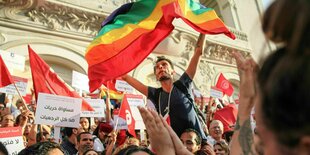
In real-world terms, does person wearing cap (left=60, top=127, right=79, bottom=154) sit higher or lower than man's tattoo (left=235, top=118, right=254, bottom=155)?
lower

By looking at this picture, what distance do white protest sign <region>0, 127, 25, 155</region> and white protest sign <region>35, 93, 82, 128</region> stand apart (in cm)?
53

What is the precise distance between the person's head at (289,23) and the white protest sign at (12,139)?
327 centimetres

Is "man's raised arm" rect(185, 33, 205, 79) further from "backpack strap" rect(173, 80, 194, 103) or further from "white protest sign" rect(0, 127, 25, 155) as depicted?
"white protest sign" rect(0, 127, 25, 155)

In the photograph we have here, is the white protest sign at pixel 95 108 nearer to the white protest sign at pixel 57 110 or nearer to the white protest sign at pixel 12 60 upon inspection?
the white protest sign at pixel 57 110

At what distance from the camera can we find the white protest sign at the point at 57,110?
A: 169 inches

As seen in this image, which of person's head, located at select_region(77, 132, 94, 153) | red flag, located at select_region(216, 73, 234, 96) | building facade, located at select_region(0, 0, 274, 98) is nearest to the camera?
person's head, located at select_region(77, 132, 94, 153)

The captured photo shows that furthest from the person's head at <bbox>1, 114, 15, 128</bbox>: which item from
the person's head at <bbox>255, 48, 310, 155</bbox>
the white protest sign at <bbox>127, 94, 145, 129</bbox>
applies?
the person's head at <bbox>255, 48, 310, 155</bbox>

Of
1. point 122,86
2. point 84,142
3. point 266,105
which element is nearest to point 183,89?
point 84,142

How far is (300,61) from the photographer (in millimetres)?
667

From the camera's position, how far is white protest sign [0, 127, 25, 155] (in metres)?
3.61

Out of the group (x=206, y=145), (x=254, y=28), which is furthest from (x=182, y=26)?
(x=254, y=28)

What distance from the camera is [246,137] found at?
4.88 ft

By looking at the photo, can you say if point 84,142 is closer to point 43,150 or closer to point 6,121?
point 6,121

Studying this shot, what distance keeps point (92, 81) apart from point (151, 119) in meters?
3.00
